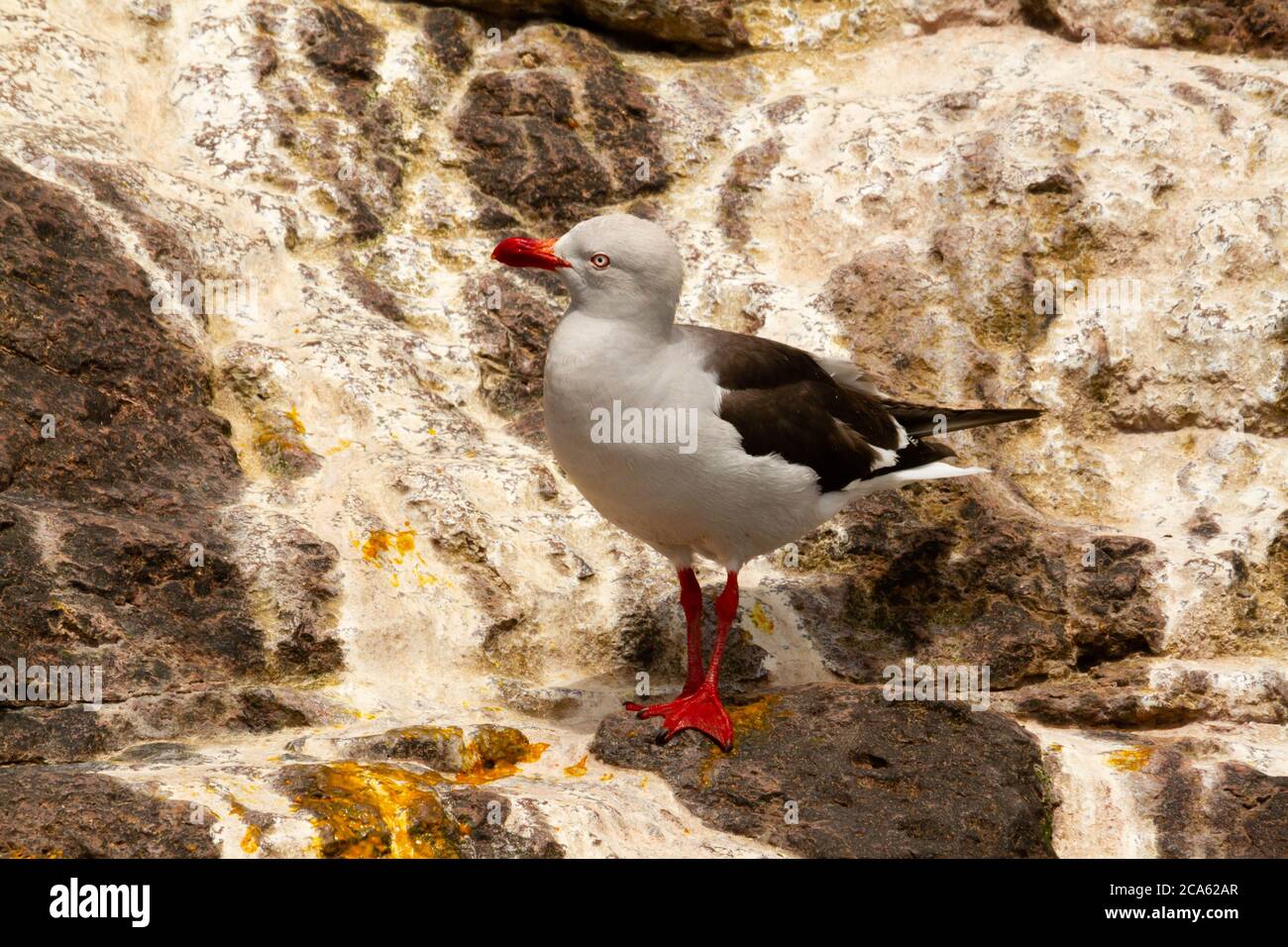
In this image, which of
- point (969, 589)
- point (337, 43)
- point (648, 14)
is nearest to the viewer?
point (969, 589)

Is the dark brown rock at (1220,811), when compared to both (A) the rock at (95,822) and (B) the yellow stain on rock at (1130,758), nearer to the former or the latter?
(B) the yellow stain on rock at (1130,758)

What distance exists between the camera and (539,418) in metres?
9.23

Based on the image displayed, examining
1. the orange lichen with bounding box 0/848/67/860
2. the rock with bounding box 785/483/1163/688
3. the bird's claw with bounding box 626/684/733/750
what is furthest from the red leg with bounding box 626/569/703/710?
the orange lichen with bounding box 0/848/67/860

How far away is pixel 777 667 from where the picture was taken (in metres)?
8.20

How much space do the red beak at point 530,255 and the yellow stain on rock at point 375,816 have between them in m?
2.65

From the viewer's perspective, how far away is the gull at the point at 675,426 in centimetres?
680

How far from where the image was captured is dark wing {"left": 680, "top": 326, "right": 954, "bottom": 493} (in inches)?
282

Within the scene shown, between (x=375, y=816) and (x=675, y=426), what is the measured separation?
2363mm

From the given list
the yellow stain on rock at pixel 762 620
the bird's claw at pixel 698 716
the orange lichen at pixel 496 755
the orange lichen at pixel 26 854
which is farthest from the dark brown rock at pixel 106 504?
the yellow stain on rock at pixel 762 620

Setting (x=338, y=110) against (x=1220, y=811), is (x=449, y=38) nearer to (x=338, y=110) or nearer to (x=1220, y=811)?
(x=338, y=110)

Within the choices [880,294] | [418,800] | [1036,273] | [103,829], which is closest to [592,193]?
[880,294]

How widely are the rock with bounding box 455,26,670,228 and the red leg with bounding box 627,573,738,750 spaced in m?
3.95

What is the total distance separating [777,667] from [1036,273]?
3554 millimetres

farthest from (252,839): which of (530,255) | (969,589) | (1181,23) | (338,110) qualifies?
(1181,23)
